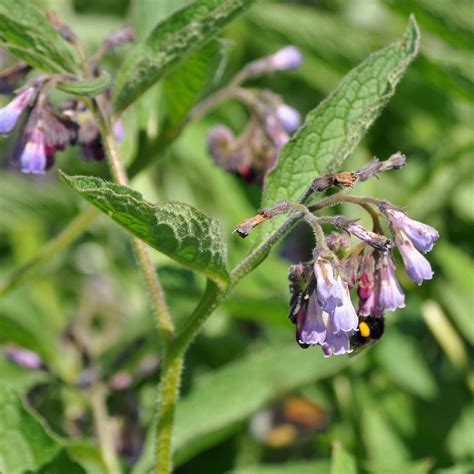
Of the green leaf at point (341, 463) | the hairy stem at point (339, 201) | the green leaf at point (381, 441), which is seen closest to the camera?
the hairy stem at point (339, 201)

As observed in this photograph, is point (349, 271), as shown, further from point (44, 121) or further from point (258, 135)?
point (258, 135)

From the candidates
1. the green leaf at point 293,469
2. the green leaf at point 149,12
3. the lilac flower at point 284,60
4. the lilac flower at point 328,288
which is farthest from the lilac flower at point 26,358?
the lilac flower at point 328,288

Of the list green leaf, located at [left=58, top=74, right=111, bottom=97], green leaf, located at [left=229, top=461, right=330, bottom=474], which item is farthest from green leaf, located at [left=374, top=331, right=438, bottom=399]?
green leaf, located at [left=58, top=74, right=111, bottom=97]

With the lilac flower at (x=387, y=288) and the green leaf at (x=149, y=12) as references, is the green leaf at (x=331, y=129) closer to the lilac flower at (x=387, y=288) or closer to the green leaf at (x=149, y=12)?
the lilac flower at (x=387, y=288)

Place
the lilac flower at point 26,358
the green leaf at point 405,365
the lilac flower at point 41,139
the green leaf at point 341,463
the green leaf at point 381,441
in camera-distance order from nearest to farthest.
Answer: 1. the green leaf at point 341,463
2. the lilac flower at point 41,139
3. the lilac flower at point 26,358
4. the green leaf at point 381,441
5. the green leaf at point 405,365

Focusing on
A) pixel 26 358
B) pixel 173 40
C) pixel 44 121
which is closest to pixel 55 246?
pixel 26 358

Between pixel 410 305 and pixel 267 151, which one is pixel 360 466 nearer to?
pixel 267 151

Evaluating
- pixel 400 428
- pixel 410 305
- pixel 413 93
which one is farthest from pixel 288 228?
pixel 413 93

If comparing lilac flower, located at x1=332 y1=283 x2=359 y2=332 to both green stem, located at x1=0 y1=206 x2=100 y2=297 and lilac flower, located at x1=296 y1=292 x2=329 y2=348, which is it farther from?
green stem, located at x1=0 y1=206 x2=100 y2=297
